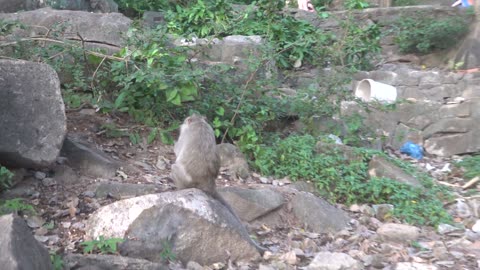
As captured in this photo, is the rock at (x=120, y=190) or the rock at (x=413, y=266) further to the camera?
the rock at (x=120, y=190)

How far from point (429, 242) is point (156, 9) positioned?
8.21 m

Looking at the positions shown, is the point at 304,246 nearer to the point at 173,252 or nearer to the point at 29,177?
the point at 173,252

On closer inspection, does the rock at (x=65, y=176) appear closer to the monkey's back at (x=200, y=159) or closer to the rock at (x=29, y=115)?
the rock at (x=29, y=115)

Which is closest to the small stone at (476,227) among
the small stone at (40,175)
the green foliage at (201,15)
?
the small stone at (40,175)

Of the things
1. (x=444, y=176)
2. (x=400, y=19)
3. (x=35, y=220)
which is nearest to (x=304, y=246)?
(x=35, y=220)

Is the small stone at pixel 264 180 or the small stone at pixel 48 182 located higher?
the small stone at pixel 48 182

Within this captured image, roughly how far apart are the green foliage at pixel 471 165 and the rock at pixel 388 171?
1.19 meters

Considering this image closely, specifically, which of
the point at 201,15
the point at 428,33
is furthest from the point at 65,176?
the point at 428,33

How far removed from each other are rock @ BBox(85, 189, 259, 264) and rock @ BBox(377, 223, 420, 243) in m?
1.55

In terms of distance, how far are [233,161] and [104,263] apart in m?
2.98

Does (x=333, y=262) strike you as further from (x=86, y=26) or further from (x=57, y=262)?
(x=86, y=26)

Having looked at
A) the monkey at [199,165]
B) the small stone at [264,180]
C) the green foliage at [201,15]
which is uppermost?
the green foliage at [201,15]

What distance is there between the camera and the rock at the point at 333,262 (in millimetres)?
4902

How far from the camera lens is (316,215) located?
20.1ft
